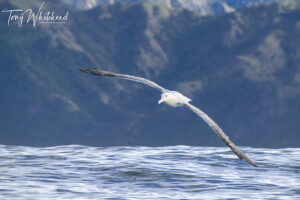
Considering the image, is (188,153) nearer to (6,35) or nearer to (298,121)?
(298,121)

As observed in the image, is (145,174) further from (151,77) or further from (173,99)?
(151,77)

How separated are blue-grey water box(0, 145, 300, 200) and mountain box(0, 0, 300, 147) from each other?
32.5 metres

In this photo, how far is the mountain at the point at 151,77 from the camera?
51.0 metres

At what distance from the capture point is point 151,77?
184ft

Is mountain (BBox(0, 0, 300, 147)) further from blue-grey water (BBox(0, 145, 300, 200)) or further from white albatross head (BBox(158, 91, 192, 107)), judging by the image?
white albatross head (BBox(158, 91, 192, 107))

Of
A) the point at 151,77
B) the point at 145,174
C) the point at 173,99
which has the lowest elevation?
the point at 145,174

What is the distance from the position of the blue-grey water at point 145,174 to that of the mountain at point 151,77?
3245 centimetres

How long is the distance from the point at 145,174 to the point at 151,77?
41959 millimetres

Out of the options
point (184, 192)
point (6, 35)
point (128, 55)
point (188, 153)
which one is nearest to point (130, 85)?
point (128, 55)

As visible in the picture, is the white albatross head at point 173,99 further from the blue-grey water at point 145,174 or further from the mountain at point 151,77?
the mountain at point 151,77

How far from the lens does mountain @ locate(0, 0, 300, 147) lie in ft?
167

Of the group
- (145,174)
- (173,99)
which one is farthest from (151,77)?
(173,99)

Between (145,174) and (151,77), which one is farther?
(151,77)

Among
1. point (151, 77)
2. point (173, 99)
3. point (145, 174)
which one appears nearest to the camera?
point (173, 99)
